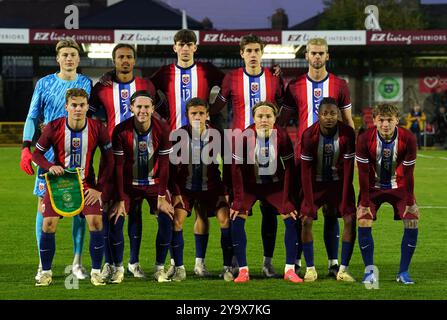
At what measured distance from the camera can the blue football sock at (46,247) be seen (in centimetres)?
809

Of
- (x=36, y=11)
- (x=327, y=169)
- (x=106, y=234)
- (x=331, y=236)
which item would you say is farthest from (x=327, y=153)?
(x=36, y=11)

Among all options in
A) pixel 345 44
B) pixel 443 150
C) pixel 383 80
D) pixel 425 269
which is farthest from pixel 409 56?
pixel 425 269

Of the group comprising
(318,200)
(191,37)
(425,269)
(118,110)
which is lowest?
(425,269)

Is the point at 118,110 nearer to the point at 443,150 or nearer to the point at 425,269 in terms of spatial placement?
the point at 425,269

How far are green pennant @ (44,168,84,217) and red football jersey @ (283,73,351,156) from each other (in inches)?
78.2

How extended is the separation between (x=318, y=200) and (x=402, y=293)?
110cm

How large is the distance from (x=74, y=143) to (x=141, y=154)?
593mm

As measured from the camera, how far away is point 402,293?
778 cm

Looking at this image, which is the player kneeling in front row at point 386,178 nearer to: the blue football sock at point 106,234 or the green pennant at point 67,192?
the blue football sock at point 106,234

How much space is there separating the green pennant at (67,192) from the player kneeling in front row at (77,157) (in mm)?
102

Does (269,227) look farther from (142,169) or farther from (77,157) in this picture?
(77,157)

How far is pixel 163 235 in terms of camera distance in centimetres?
849

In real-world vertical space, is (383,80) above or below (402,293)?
above

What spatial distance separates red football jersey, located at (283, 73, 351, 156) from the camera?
888 cm
